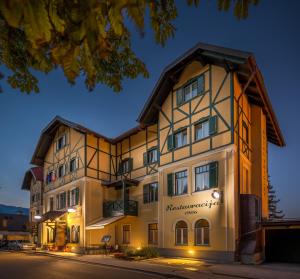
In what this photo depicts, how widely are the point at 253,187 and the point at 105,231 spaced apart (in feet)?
43.3

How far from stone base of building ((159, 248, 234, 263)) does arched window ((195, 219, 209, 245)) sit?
0.63 metres

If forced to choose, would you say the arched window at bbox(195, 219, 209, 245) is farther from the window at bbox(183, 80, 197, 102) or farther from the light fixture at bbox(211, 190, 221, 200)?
Result: the window at bbox(183, 80, 197, 102)

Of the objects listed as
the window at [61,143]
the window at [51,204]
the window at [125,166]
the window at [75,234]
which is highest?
the window at [61,143]

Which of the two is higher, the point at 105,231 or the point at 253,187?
the point at 253,187

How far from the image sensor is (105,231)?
98.9 ft

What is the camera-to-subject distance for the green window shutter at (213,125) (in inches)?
838

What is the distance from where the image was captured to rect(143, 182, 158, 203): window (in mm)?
27125

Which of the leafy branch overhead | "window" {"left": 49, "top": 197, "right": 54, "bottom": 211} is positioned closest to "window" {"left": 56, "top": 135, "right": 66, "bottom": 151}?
"window" {"left": 49, "top": 197, "right": 54, "bottom": 211}

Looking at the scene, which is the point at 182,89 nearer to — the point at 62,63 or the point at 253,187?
the point at 253,187

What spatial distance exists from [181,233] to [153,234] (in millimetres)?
4160

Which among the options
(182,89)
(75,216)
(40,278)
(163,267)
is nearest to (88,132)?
(75,216)

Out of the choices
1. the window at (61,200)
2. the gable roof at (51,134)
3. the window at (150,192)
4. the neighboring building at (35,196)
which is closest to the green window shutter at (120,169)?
the gable roof at (51,134)

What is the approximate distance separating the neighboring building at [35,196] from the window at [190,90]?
24372 millimetres

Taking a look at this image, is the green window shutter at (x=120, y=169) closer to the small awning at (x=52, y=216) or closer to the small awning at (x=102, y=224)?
the small awning at (x=102, y=224)
